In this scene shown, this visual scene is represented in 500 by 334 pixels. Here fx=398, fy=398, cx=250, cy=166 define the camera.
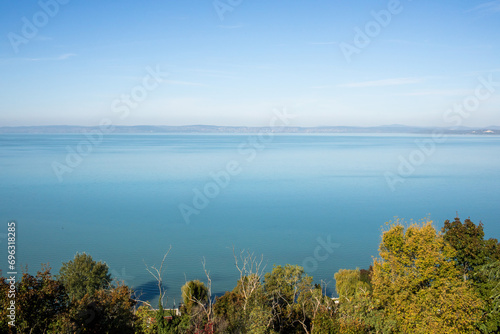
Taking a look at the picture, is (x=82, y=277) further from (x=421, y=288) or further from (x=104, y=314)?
(x=421, y=288)

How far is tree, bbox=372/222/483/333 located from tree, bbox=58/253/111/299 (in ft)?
38.7

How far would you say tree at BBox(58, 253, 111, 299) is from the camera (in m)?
17.2

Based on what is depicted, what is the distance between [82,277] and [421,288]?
13846 millimetres

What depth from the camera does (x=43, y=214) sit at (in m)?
37.3

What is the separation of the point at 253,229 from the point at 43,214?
788 inches

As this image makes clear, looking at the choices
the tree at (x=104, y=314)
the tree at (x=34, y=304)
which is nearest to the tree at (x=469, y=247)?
the tree at (x=104, y=314)

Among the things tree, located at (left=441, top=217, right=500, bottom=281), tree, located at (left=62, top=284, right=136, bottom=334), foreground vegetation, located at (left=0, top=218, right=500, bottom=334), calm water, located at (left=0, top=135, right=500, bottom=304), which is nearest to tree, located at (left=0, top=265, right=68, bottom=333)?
foreground vegetation, located at (left=0, top=218, right=500, bottom=334)

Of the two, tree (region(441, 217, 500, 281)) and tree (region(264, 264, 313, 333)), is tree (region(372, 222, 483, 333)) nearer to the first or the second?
tree (region(441, 217, 500, 281))

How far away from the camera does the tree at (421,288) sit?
1145 cm

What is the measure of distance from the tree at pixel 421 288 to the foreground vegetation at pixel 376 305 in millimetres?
27

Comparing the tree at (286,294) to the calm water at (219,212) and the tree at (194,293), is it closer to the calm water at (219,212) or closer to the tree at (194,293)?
the tree at (194,293)

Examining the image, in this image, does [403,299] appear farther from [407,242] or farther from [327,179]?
[327,179]

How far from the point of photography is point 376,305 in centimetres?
1273

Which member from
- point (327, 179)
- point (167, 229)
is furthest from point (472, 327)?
point (327, 179)
